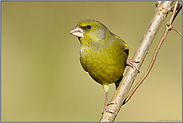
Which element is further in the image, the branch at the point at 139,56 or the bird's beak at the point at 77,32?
the bird's beak at the point at 77,32

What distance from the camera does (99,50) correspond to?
2.57 m

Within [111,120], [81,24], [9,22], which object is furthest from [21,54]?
[111,120]

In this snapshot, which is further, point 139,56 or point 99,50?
point 99,50

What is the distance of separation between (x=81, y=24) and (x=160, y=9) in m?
0.99

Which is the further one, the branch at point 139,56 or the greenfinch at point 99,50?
the greenfinch at point 99,50

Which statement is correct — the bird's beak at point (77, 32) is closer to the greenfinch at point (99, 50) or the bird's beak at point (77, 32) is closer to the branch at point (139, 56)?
the greenfinch at point (99, 50)

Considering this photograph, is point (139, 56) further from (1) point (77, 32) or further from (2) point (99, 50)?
(1) point (77, 32)

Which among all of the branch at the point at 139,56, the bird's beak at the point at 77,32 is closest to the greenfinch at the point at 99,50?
the bird's beak at the point at 77,32

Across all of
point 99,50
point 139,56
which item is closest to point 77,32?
point 99,50

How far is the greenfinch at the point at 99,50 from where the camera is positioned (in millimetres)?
2559

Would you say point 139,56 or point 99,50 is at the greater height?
point 139,56

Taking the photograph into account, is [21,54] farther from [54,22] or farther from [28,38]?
[54,22]

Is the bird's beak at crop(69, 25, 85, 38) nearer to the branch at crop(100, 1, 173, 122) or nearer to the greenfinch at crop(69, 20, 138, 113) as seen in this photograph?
the greenfinch at crop(69, 20, 138, 113)

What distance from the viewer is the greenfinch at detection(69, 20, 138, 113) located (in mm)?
2559
